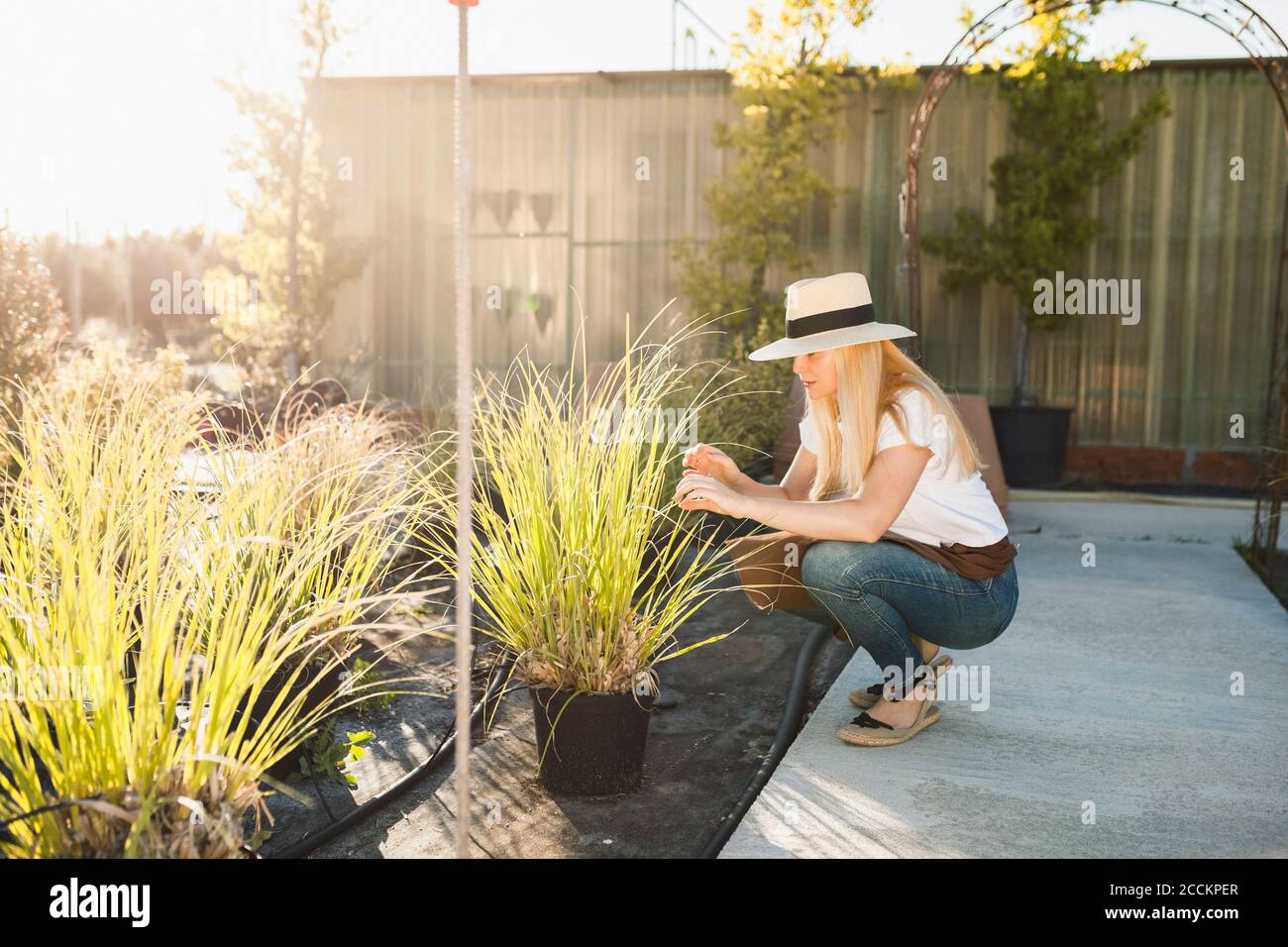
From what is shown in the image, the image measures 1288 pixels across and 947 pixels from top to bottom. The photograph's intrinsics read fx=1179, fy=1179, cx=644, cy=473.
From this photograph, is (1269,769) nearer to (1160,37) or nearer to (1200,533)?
(1200,533)

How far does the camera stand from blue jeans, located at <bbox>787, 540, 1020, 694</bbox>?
110 inches

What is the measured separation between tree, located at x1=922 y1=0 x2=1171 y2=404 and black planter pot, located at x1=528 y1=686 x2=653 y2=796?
645 centimetres

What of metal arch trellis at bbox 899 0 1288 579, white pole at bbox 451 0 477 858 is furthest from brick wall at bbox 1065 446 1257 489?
white pole at bbox 451 0 477 858

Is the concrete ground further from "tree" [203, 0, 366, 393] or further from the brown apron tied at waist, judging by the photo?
"tree" [203, 0, 366, 393]

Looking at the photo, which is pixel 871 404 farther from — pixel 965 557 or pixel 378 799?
pixel 378 799

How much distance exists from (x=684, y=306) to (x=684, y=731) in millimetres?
6396

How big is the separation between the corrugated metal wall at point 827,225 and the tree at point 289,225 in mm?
420

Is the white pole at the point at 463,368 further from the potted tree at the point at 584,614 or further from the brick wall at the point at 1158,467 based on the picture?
the brick wall at the point at 1158,467

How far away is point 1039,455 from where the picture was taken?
8.30 metres

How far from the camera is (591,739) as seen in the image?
2598 mm

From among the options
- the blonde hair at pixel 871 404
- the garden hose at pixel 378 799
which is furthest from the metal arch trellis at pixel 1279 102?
the garden hose at pixel 378 799

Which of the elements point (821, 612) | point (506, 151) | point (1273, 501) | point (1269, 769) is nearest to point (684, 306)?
point (506, 151)

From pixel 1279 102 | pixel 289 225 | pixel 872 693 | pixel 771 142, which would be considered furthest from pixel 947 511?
pixel 289 225

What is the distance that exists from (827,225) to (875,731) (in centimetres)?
693
